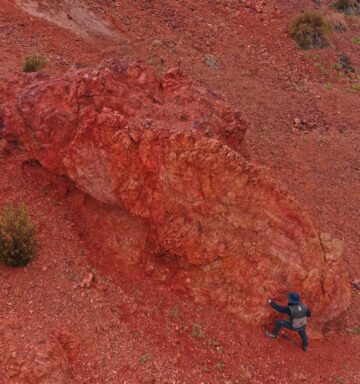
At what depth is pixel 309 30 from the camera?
17.4 metres

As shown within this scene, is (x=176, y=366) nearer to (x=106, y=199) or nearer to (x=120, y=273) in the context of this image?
(x=120, y=273)

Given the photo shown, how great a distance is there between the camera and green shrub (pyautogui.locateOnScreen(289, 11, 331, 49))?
1727cm

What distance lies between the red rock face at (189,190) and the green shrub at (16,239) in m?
1.12

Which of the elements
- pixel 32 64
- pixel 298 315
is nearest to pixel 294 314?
pixel 298 315

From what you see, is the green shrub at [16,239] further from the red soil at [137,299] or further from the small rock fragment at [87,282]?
the small rock fragment at [87,282]

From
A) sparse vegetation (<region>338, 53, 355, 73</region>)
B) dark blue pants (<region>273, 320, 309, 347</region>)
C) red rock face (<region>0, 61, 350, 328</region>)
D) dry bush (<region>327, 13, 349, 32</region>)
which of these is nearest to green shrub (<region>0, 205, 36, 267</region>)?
red rock face (<region>0, 61, 350, 328</region>)

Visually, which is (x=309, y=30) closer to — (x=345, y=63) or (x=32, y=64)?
(x=345, y=63)

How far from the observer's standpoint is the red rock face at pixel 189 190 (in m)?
6.21

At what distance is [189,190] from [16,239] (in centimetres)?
246

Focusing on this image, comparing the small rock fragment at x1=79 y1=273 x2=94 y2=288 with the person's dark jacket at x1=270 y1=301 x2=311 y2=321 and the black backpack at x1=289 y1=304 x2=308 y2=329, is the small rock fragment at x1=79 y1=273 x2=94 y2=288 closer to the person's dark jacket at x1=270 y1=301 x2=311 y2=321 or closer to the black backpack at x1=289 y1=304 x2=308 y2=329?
the person's dark jacket at x1=270 y1=301 x2=311 y2=321

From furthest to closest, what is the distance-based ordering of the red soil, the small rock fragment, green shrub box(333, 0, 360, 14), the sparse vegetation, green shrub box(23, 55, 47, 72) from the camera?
1. green shrub box(333, 0, 360, 14)
2. the sparse vegetation
3. green shrub box(23, 55, 47, 72)
4. the small rock fragment
5. the red soil

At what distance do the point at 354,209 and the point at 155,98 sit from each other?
6.03 metres

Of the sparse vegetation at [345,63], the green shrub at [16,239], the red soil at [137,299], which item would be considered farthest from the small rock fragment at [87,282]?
the sparse vegetation at [345,63]

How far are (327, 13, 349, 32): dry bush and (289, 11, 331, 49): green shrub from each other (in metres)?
1.37
